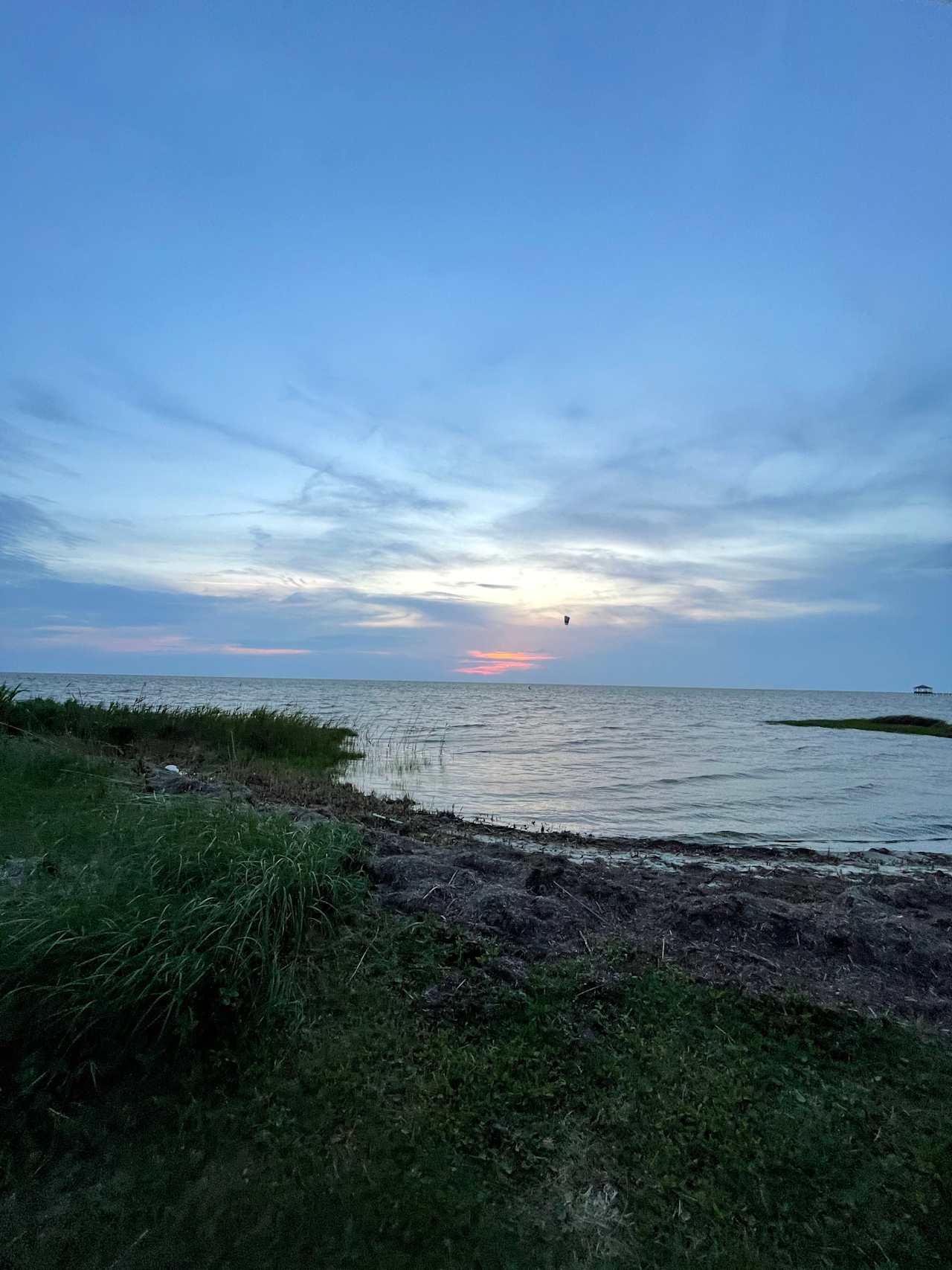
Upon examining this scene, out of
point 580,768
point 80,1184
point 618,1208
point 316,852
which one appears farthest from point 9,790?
point 580,768

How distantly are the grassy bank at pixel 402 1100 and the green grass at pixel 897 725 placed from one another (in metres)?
43.0

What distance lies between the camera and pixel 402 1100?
303cm

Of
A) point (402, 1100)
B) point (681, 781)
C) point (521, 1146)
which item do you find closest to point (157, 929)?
point (402, 1100)

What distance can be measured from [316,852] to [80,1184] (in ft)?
7.27

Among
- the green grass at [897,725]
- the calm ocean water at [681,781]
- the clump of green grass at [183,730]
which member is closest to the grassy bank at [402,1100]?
the calm ocean water at [681,781]

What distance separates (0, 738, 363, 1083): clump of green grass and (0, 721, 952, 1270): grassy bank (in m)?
0.02

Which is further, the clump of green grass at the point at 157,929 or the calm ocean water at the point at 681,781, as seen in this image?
the calm ocean water at the point at 681,781

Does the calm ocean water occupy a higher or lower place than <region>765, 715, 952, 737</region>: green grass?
lower

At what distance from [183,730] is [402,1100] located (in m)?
16.9

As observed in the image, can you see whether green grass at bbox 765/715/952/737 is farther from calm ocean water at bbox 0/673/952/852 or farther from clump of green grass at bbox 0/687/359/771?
clump of green grass at bbox 0/687/359/771

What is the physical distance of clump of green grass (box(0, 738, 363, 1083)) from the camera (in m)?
3.13

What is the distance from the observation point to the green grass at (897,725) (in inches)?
1635

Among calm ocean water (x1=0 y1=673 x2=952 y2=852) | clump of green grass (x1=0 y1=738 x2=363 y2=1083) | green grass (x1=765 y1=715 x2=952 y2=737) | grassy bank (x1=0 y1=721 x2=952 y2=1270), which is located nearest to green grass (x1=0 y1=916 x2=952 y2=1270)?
grassy bank (x1=0 y1=721 x2=952 y2=1270)

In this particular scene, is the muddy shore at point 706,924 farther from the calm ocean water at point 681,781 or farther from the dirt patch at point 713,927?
the calm ocean water at point 681,781
